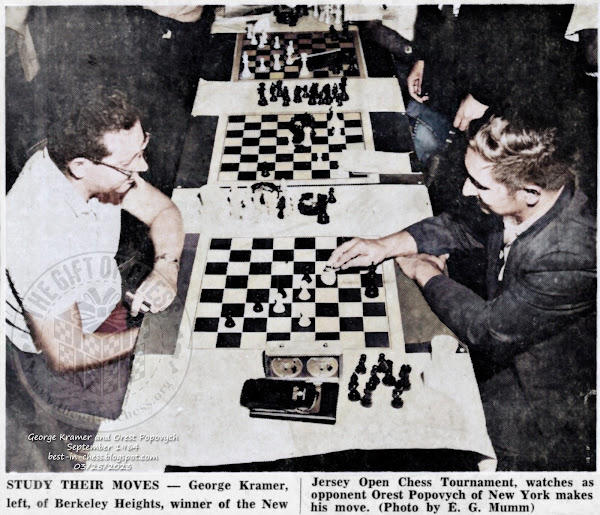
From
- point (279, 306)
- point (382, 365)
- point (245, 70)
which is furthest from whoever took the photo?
point (245, 70)

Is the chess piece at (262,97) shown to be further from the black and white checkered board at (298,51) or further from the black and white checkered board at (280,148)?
the black and white checkered board at (298,51)

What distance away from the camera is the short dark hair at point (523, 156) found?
3.31 meters

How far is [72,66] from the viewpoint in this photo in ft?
11.9

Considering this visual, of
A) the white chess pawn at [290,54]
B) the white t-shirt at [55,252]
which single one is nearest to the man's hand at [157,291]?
the white t-shirt at [55,252]

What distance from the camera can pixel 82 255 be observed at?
3.41 meters

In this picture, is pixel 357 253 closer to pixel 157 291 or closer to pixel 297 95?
pixel 157 291

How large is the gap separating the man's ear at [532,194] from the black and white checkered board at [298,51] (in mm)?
1963

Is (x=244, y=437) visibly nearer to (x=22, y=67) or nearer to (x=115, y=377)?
(x=115, y=377)

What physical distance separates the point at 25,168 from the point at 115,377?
114cm

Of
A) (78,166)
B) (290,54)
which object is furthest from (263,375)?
(290,54)

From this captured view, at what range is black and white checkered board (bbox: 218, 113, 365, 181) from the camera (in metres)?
4.09

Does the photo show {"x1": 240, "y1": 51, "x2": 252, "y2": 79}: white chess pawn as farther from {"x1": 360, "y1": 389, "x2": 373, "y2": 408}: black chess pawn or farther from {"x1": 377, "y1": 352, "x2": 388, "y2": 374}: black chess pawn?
{"x1": 360, "y1": 389, "x2": 373, "y2": 408}: black chess pawn

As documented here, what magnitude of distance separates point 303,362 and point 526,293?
110 cm

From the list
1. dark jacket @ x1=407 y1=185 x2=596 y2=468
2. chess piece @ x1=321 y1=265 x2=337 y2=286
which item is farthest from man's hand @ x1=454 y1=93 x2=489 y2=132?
chess piece @ x1=321 y1=265 x2=337 y2=286
